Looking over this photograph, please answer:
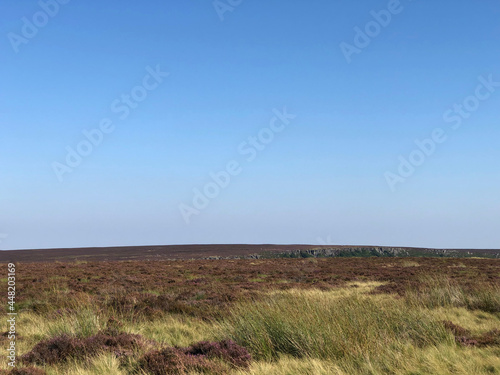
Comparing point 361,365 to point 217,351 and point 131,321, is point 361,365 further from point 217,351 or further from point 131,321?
point 131,321

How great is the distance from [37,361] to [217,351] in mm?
2896

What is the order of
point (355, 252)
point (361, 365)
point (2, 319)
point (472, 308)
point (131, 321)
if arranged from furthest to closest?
point (355, 252) < point (472, 308) < point (2, 319) < point (131, 321) < point (361, 365)

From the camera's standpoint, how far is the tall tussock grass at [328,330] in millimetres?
6016

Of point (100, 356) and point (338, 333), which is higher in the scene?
point (338, 333)

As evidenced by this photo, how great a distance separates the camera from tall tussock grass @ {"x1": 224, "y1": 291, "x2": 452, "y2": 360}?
6.02m

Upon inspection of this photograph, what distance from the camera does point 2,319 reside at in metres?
10.7

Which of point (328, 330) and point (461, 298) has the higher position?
point (328, 330)

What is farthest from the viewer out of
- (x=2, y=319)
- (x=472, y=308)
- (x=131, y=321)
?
(x=472, y=308)

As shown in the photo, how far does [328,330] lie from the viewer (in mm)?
6301

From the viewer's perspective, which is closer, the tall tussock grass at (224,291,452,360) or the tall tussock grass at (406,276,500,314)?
the tall tussock grass at (224,291,452,360)

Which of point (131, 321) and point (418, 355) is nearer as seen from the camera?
point (418, 355)

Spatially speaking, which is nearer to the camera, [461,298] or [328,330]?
[328,330]

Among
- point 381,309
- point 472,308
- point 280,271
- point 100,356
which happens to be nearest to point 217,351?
point 100,356

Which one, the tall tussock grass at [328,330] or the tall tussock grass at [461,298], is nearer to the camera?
the tall tussock grass at [328,330]
